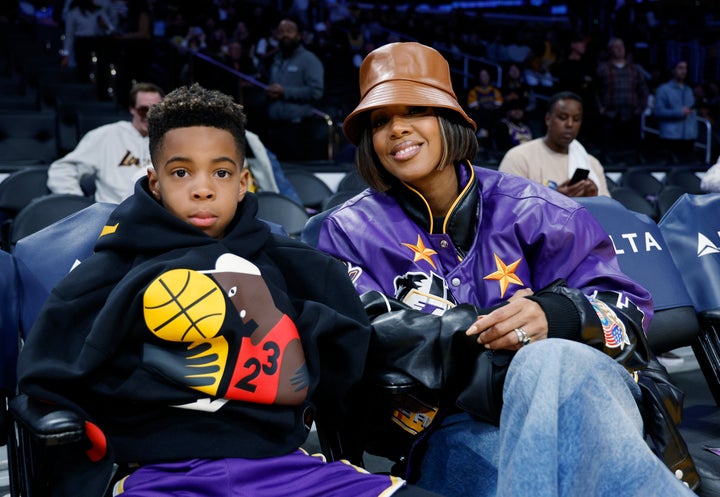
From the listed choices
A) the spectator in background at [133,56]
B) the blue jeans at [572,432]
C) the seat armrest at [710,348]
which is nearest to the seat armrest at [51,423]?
the blue jeans at [572,432]

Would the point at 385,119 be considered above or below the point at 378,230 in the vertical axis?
above

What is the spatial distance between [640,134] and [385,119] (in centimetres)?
921

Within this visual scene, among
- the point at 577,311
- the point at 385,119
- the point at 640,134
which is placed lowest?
the point at 640,134

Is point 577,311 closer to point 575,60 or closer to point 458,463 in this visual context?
point 458,463

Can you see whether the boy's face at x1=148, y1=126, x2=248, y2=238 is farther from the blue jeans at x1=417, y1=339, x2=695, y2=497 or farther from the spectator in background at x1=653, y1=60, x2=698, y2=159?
the spectator in background at x1=653, y1=60, x2=698, y2=159

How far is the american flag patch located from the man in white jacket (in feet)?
10.9

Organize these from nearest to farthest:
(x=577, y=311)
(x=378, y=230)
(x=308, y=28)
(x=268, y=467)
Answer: (x=268, y=467) < (x=577, y=311) < (x=378, y=230) < (x=308, y=28)

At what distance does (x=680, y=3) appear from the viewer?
17.2m

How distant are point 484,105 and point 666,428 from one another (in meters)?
9.26

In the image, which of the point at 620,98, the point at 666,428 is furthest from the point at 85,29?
the point at 666,428

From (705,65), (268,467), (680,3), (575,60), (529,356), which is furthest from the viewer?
(680,3)

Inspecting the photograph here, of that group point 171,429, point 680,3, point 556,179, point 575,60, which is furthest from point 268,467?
point 680,3

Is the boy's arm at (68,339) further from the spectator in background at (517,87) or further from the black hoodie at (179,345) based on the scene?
the spectator in background at (517,87)

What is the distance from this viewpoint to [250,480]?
150 cm
